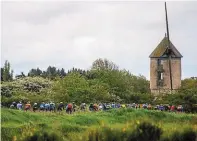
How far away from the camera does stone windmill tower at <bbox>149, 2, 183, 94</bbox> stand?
72.1 metres

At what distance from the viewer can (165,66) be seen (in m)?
73.4

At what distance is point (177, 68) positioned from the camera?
2884 inches

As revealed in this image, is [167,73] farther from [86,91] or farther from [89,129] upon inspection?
[89,129]

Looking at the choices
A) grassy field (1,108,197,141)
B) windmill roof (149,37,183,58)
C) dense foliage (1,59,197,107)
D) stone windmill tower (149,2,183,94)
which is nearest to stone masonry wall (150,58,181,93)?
stone windmill tower (149,2,183,94)

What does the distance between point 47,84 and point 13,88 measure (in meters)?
5.94

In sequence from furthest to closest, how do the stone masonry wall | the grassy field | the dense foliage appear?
Result: the stone masonry wall, the dense foliage, the grassy field

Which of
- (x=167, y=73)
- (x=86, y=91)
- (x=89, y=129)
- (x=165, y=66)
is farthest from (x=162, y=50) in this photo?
(x=89, y=129)

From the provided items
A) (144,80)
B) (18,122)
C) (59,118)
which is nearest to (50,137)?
(18,122)

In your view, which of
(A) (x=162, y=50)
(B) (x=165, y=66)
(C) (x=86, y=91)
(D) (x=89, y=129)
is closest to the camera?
(D) (x=89, y=129)

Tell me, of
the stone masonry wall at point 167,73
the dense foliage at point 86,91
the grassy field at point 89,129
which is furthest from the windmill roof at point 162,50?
the grassy field at point 89,129

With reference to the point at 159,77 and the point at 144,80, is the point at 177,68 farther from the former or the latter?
the point at 144,80

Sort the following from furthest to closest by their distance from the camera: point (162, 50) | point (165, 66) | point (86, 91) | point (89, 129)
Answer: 1. point (165, 66)
2. point (162, 50)
3. point (86, 91)
4. point (89, 129)

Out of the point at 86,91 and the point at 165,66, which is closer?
→ the point at 86,91

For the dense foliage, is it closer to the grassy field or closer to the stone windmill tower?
the stone windmill tower
